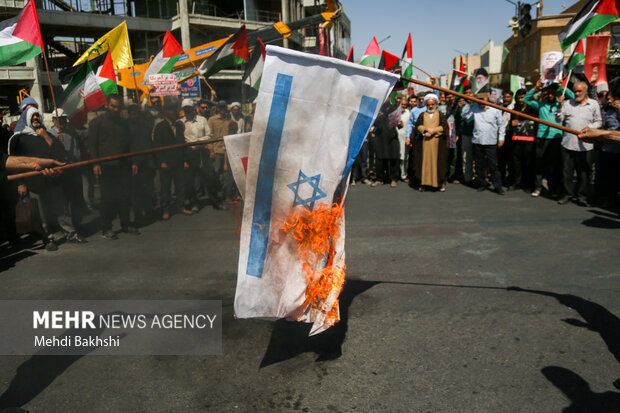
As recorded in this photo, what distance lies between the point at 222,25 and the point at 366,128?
31.2 m

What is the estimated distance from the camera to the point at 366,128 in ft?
9.37

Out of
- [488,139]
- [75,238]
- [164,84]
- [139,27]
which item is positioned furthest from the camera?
[139,27]

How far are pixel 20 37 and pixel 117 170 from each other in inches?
85.5

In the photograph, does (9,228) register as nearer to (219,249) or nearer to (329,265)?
(219,249)

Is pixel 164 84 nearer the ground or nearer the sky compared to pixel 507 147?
nearer the sky

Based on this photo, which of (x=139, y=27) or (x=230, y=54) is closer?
(x=230, y=54)

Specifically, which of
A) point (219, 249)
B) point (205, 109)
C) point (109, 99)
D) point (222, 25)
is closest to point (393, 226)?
point (219, 249)

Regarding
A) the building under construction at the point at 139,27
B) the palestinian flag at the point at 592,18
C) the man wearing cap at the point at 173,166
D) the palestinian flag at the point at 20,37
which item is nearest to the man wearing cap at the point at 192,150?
the man wearing cap at the point at 173,166

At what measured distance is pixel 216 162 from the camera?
10.3 m

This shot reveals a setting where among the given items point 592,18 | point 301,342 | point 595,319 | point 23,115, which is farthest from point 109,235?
point 592,18

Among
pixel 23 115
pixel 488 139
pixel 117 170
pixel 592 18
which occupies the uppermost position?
pixel 592 18

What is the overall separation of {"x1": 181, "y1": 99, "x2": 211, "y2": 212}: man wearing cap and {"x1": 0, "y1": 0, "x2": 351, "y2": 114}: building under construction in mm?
16020

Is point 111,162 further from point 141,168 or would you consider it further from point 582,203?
point 582,203

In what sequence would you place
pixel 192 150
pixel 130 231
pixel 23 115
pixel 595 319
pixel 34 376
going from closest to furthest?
pixel 34 376 < pixel 595 319 < pixel 23 115 < pixel 130 231 < pixel 192 150
